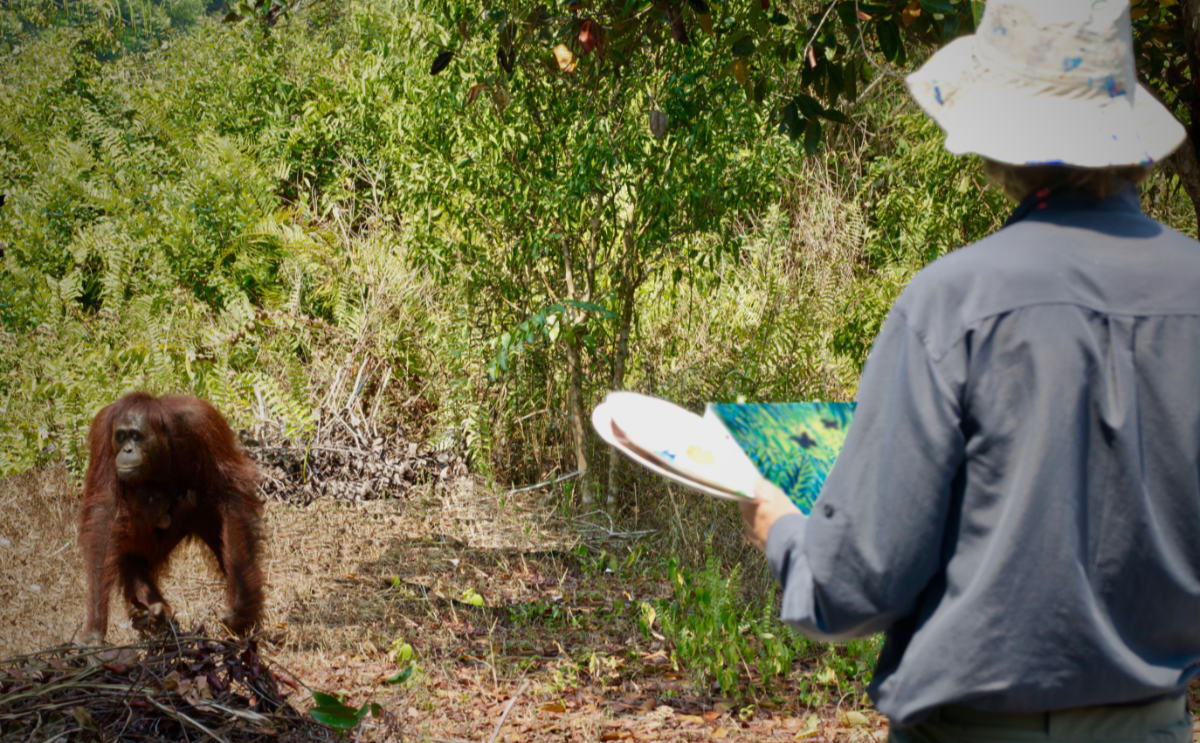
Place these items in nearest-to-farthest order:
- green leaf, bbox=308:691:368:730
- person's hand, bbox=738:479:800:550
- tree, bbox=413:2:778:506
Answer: person's hand, bbox=738:479:800:550 → green leaf, bbox=308:691:368:730 → tree, bbox=413:2:778:506

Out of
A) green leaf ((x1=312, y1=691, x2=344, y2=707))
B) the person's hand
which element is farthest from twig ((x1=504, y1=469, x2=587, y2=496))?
the person's hand

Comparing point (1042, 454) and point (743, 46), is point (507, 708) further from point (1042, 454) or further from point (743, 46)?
point (1042, 454)

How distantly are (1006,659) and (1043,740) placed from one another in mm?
137

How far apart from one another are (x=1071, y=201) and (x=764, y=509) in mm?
574

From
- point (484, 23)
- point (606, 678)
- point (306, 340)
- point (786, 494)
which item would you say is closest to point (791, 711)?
point (606, 678)

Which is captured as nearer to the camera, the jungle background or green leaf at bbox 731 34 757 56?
green leaf at bbox 731 34 757 56

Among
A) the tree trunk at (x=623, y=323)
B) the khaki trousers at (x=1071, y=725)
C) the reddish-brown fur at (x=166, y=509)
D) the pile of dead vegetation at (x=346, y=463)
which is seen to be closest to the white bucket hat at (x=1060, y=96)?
the khaki trousers at (x=1071, y=725)

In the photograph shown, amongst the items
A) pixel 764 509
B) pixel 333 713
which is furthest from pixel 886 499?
pixel 333 713

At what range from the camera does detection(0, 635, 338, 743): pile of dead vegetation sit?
266 centimetres

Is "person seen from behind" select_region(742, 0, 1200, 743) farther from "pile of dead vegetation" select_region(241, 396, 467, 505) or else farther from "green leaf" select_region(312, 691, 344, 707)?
"pile of dead vegetation" select_region(241, 396, 467, 505)

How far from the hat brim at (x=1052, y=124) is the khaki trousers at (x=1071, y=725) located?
2.23 ft

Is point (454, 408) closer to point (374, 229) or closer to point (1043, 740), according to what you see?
point (374, 229)

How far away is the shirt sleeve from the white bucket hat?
27 centimetres

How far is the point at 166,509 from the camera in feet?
14.3
